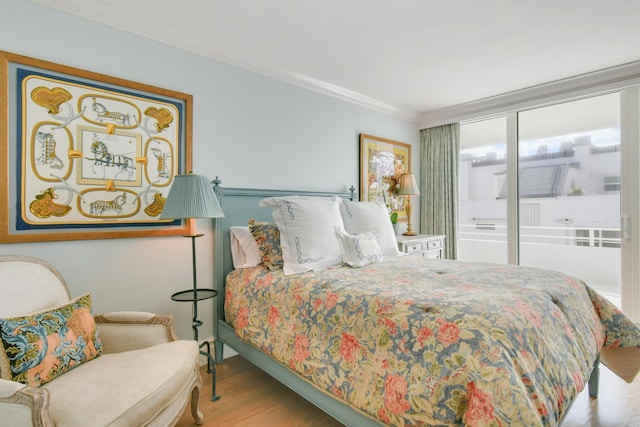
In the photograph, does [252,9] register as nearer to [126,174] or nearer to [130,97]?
[130,97]

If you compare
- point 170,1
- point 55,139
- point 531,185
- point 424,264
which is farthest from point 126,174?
point 531,185

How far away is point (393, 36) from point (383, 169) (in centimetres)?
179

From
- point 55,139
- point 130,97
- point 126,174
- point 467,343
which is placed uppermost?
point 130,97

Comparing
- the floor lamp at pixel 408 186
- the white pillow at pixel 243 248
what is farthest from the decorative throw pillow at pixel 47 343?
the floor lamp at pixel 408 186

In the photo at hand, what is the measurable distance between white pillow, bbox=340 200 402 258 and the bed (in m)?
0.33

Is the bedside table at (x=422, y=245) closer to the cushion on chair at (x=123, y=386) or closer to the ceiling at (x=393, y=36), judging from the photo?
the ceiling at (x=393, y=36)

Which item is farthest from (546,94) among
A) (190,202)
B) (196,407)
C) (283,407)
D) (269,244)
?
(196,407)

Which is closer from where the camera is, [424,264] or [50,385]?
[50,385]

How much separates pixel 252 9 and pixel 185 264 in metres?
1.82

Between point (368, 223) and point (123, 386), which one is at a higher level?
point (368, 223)

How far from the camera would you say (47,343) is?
1378mm

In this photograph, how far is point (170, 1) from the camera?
206 cm

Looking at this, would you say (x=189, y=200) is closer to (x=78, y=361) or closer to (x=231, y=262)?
(x=231, y=262)

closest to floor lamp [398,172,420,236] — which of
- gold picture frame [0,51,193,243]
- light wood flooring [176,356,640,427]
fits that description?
light wood flooring [176,356,640,427]
